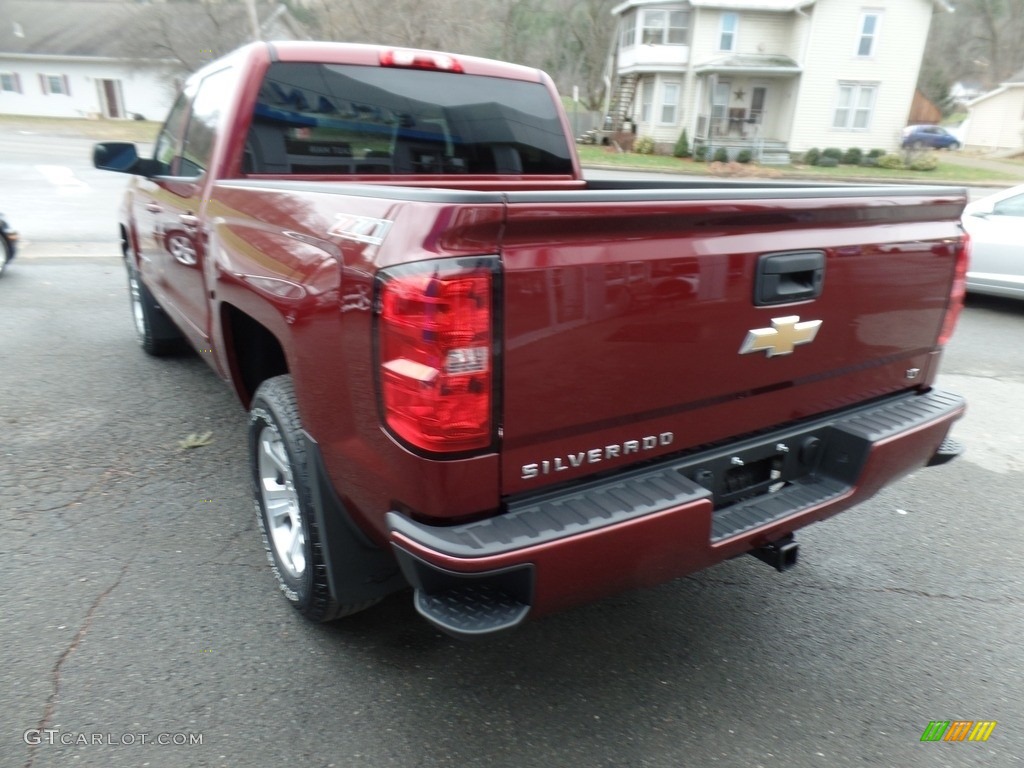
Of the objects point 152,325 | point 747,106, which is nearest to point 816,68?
point 747,106

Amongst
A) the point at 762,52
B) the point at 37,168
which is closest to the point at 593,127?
the point at 762,52

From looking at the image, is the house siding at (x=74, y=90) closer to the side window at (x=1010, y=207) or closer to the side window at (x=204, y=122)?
the side window at (x=1010, y=207)

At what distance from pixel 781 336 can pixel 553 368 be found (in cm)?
84

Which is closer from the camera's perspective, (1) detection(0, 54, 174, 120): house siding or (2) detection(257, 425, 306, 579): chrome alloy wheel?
(2) detection(257, 425, 306, 579): chrome alloy wheel

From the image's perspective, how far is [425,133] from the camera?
3594 mm

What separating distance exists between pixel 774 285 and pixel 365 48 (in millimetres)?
2377

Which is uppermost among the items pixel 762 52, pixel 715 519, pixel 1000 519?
pixel 762 52

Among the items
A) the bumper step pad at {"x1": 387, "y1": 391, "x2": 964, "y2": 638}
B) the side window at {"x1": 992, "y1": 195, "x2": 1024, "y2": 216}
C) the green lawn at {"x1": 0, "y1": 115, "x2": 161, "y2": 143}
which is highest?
the side window at {"x1": 992, "y1": 195, "x2": 1024, "y2": 216}

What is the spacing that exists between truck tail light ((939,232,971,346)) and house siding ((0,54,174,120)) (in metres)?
46.1

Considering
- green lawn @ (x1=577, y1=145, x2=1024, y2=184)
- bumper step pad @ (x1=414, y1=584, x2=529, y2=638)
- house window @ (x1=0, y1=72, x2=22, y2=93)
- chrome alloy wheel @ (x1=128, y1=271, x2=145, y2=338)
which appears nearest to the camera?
bumper step pad @ (x1=414, y1=584, x2=529, y2=638)

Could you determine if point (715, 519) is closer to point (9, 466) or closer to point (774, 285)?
point (774, 285)

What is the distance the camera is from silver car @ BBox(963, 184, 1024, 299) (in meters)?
→ 7.72

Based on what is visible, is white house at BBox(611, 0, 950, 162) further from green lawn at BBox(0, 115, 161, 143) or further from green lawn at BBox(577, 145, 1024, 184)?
green lawn at BBox(0, 115, 161, 143)

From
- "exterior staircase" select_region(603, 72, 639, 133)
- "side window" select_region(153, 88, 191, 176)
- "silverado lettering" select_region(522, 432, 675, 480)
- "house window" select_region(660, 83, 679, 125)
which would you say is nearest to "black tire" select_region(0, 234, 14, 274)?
"side window" select_region(153, 88, 191, 176)
